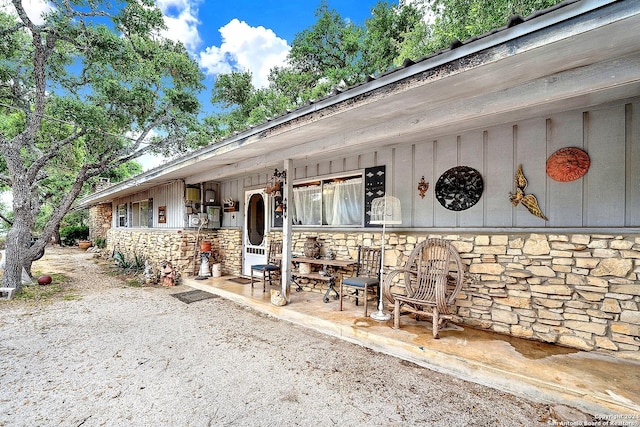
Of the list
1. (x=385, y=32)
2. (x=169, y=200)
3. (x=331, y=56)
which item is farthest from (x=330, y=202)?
(x=385, y=32)

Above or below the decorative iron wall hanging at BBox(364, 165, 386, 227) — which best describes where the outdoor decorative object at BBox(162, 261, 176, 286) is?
below

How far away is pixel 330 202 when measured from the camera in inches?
196

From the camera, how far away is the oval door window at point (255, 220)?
256 inches

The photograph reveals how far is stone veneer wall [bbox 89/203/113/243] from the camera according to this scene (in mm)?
13892

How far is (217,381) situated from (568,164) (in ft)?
12.8

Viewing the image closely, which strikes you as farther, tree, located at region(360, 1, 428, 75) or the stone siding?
tree, located at region(360, 1, 428, 75)

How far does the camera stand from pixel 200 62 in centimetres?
956

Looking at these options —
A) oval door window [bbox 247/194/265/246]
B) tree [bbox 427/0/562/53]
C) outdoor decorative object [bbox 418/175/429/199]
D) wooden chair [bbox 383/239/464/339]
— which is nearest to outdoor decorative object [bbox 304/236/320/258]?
wooden chair [bbox 383/239/464/339]

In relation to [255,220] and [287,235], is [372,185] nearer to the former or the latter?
[287,235]

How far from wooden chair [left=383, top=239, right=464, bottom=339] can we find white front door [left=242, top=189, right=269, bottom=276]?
11.5 feet

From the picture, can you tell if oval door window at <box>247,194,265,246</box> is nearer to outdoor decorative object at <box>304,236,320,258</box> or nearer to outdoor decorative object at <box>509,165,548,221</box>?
outdoor decorative object at <box>304,236,320,258</box>

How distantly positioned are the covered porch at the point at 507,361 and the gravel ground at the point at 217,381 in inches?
4.4

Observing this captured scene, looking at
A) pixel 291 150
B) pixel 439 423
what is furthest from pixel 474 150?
pixel 439 423

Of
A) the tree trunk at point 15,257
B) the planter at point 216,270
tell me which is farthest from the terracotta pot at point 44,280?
the planter at point 216,270
